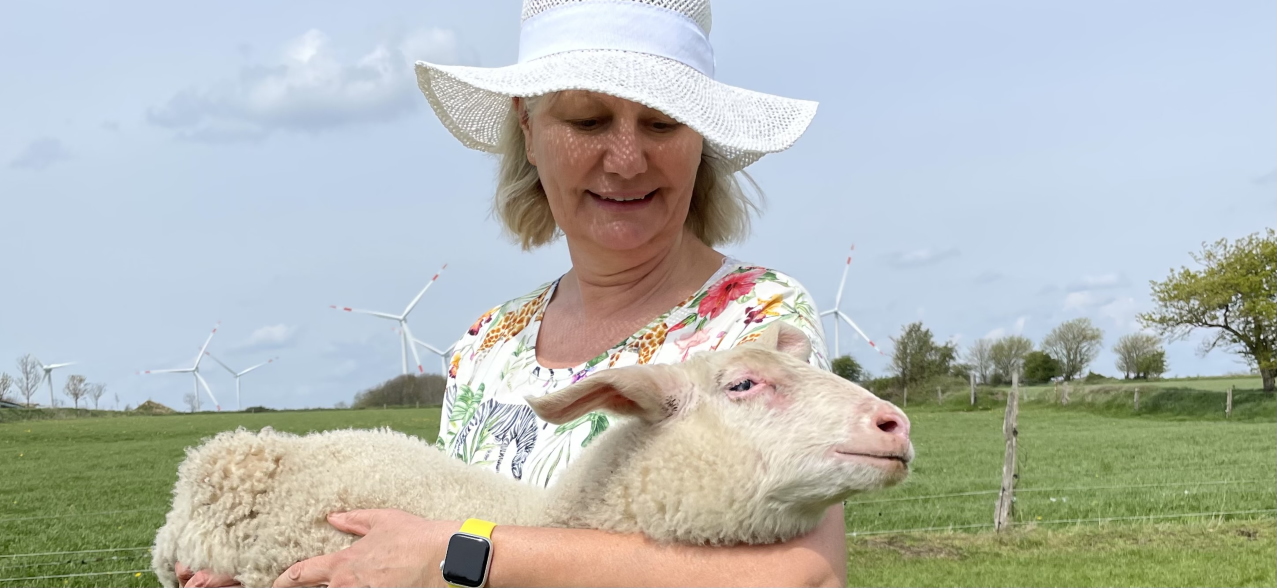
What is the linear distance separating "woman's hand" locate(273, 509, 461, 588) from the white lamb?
0.26ft

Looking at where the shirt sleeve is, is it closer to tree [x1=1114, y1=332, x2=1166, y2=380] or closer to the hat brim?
the hat brim

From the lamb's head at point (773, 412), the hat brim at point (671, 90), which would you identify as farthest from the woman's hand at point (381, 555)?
the hat brim at point (671, 90)

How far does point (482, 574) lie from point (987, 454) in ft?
90.0

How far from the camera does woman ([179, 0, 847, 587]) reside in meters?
2.53

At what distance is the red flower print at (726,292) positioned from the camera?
3.04 meters

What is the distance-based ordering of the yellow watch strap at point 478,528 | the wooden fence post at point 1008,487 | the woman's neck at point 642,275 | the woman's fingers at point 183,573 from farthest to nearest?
the wooden fence post at point 1008,487 → the woman's neck at point 642,275 → the woman's fingers at point 183,573 → the yellow watch strap at point 478,528

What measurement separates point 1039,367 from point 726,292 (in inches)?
3166

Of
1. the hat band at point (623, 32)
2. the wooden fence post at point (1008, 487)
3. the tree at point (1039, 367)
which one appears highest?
A: the hat band at point (623, 32)

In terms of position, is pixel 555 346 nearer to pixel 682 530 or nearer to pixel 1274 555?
pixel 682 530


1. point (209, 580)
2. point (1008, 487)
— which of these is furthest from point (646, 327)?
point (1008, 487)

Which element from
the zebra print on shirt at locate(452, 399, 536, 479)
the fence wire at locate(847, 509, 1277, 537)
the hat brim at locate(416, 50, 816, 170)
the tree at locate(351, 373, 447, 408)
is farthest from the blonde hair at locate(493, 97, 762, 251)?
the tree at locate(351, 373, 447, 408)

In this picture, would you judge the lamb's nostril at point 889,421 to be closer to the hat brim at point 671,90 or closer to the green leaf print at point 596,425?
the green leaf print at point 596,425

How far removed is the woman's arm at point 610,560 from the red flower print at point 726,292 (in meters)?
0.73

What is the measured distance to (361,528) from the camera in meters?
2.79
